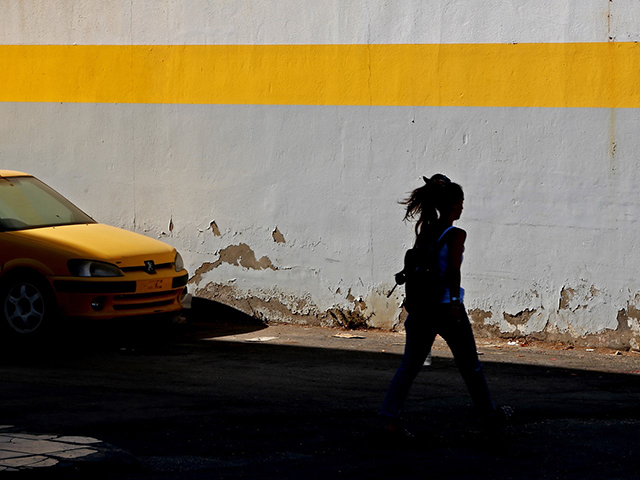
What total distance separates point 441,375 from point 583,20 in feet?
12.2

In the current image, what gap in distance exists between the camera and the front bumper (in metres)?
10.2

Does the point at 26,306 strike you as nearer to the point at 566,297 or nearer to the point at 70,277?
the point at 70,277

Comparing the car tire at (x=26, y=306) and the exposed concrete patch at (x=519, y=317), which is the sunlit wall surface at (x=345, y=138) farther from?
the car tire at (x=26, y=306)

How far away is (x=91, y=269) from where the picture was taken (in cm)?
1022

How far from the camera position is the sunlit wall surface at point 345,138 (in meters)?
10.4

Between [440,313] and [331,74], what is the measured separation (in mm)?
5197

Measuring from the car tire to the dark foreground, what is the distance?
20cm

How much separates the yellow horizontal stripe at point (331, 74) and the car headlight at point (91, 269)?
2616 millimetres

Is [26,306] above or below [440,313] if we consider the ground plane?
below


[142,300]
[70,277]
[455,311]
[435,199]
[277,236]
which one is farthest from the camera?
[277,236]

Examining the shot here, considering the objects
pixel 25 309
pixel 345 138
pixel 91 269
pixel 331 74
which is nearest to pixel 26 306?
pixel 25 309

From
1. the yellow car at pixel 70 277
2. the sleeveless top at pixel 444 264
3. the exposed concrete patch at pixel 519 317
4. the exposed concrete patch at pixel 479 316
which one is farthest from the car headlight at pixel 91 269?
the sleeveless top at pixel 444 264

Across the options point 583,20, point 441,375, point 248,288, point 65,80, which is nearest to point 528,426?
point 441,375

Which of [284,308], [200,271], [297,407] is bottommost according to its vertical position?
[297,407]
